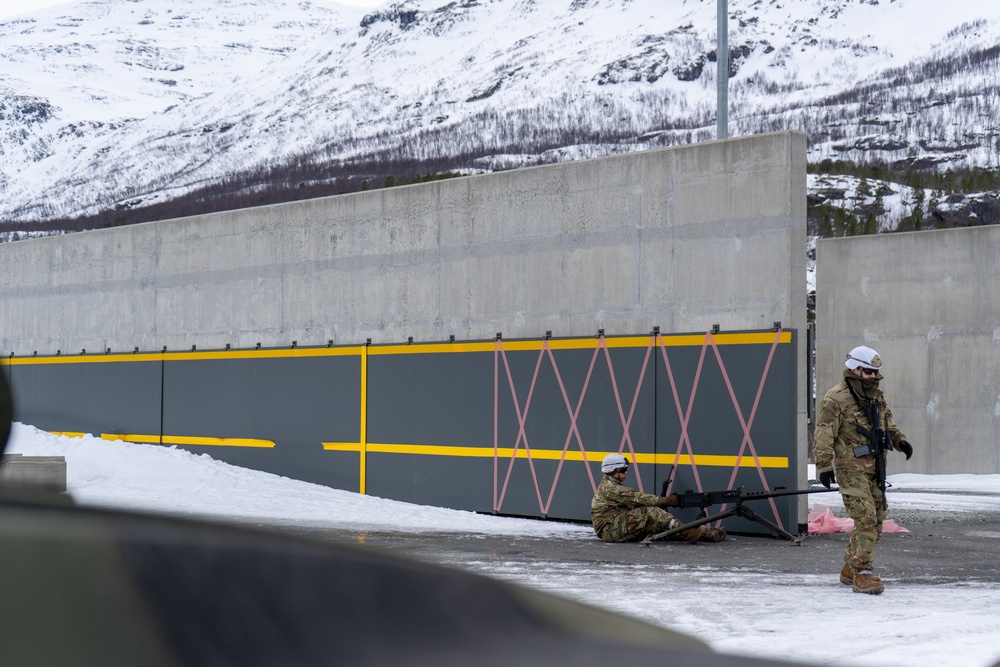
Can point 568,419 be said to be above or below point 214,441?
above

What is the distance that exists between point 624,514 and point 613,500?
0.19 metres

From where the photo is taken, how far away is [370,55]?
190875mm

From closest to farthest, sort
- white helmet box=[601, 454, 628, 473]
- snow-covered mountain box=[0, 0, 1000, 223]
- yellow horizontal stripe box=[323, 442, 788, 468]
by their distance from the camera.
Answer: white helmet box=[601, 454, 628, 473], yellow horizontal stripe box=[323, 442, 788, 468], snow-covered mountain box=[0, 0, 1000, 223]

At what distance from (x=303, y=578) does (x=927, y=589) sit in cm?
918

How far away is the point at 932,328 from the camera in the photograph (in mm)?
22156

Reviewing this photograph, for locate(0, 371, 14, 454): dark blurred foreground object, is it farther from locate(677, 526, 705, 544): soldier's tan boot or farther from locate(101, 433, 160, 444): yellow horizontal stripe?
locate(101, 433, 160, 444): yellow horizontal stripe

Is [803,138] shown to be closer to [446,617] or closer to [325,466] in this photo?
[325,466]

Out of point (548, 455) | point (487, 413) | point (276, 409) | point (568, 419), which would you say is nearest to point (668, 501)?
point (568, 419)

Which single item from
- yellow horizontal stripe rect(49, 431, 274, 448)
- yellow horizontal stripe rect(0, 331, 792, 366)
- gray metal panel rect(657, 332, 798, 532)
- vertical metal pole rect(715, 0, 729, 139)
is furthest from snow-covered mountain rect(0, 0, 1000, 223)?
gray metal panel rect(657, 332, 798, 532)

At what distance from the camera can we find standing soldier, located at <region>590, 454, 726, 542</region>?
1212cm

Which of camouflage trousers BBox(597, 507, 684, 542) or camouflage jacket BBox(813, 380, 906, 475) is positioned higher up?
camouflage jacket BBox(813, 380, 906, 475)

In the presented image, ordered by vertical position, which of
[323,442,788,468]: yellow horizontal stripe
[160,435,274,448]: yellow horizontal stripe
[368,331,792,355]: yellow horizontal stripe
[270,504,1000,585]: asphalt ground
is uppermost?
[368,331,792,355]: yellow horizontal stripe

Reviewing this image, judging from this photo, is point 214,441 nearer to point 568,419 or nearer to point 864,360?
point 568,419

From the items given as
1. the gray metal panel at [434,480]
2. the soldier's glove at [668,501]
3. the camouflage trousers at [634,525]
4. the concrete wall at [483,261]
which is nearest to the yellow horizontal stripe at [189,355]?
the concrete wall at [483,261]
